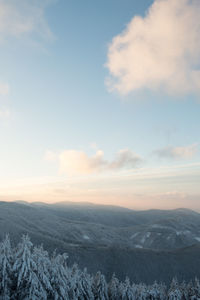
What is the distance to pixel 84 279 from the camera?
82.8ft

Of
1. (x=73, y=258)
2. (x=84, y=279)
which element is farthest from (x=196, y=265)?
(x=84, y=279)

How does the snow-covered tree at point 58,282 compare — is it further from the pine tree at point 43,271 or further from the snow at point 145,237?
the snow at point 145,237

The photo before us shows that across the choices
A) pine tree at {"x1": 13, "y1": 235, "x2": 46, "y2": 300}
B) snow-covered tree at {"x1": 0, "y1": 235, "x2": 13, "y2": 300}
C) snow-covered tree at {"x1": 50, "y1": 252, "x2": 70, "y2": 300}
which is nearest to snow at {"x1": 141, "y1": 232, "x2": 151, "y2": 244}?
snow-covered tree at {"x1": 50, "y1": 252, "x2": 70, "y2": 300}

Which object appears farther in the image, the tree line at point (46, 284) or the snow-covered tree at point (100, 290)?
the snow-covered tree at point (100, 290)

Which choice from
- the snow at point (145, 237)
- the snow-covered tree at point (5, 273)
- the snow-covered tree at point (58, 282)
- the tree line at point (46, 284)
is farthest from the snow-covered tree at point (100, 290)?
the snow at point (145, 237)

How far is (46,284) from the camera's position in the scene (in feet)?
68.9

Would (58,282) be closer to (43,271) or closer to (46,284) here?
(46,284)

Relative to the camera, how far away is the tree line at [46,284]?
64.3 ft

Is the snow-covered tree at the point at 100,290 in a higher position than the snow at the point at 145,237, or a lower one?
higher

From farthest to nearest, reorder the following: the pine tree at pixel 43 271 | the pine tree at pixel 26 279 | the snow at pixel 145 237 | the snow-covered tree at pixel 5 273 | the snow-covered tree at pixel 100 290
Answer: the snow at pixel 145 237 → the snow-covered tree at pixel 100 290 → the pine tree at pixel 43 271 → the snow-covered tree at pixel 5 273 → the pine tree at pixel 26 279

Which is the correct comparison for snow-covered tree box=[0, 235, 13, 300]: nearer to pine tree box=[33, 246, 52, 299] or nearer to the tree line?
the tree line

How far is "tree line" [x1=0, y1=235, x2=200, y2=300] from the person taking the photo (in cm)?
1961

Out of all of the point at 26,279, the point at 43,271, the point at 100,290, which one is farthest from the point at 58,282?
the point at 100,290

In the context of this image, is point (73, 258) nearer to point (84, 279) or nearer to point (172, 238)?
point (84, 279)
